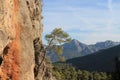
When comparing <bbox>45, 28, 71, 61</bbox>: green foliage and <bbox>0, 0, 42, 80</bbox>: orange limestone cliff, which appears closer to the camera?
<bbox>0, 0, 42, 80</bbox>: orange limestone cliff

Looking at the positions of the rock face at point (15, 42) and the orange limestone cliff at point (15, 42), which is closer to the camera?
the orange limestone cliff at point (15, 42)

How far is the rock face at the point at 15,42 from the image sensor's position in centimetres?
2625

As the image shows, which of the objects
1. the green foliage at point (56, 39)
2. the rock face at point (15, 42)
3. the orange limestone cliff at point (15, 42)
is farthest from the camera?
the green foliage at point (56, 39)

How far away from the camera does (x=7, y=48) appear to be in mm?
27875

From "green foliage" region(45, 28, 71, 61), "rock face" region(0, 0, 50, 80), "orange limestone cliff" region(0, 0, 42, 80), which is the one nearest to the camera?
"orange limestone cliff" region(0, 0, 42, 80)

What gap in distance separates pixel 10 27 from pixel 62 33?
3968cm

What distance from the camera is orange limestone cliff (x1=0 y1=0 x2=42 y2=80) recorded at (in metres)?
26.1

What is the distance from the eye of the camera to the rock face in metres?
26.3

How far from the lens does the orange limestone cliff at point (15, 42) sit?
26.1 meters

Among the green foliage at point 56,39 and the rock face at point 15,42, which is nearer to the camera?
the rock face at point 15,42

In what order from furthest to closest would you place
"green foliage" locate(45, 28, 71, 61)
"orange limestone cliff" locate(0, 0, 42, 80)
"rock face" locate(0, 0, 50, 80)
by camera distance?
1. "green foliage" locate(45, 28, 71, 61)
2. "rock face" locate(0, 0, 50, 80)
3. "orange limestone cliff" locate(0, 0, 42, 80)

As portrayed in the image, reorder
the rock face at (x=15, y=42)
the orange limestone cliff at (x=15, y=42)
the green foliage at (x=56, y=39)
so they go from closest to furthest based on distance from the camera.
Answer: the orange limestone cliff at (x=15, y=42) < the rock face at (x=15, y=42) < the green foliage at (x=56, y=39)

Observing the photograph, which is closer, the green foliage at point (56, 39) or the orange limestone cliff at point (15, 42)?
the orange limestone cliff at point (15, 42)

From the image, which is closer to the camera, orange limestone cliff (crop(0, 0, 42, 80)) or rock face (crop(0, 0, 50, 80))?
orange limestone cliff (crop(0, 0, 42, 80))
